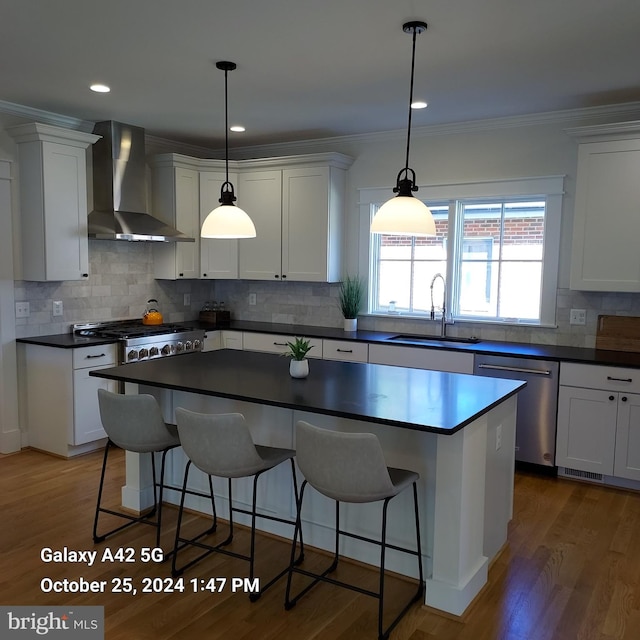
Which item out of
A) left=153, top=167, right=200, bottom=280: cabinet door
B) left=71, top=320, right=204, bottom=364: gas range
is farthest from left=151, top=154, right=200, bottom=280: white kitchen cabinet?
left=71, top=320, right=204, bottom=364: gas range

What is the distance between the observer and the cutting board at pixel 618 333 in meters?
4.38

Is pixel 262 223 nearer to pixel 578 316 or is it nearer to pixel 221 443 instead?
pixel 578 316

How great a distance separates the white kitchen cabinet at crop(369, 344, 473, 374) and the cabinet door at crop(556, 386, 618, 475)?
0.73 m

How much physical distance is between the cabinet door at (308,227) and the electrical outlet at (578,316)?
2093 millimetres

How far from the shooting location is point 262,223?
19.0ft

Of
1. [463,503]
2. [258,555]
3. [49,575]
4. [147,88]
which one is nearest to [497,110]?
[147,88]

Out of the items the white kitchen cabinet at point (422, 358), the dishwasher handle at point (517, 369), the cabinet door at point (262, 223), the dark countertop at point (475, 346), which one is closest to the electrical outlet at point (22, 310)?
the dark countertop at point (475, 346)

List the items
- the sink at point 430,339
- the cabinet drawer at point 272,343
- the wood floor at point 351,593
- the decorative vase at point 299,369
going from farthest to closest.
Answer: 1. the cabinet drawer at point 272,343
2. the sink at point 430,339
3. the decorative vase at point 299,369
4. the wood floor at point 351,593

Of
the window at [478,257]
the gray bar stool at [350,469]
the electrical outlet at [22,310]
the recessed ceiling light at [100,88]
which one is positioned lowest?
the gray bar stool at [350,469]

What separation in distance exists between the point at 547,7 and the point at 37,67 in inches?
116

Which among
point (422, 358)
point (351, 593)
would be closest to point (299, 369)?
point (351, 593)

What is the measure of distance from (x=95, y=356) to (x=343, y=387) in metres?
2.45

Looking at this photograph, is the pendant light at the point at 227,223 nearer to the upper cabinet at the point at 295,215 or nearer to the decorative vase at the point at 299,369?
the decorative vase at the point at 299,369

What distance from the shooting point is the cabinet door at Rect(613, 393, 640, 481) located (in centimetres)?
393
